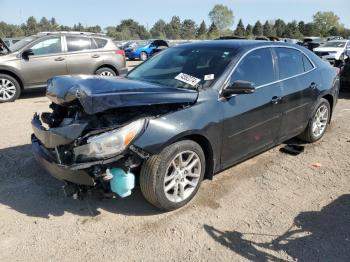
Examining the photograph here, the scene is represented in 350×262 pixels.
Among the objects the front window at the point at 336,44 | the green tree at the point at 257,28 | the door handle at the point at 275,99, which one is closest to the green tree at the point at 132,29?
the green tree at the point at 257,28

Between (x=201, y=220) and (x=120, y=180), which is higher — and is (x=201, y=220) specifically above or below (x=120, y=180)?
below

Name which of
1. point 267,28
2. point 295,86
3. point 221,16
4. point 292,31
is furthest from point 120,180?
point 221,16

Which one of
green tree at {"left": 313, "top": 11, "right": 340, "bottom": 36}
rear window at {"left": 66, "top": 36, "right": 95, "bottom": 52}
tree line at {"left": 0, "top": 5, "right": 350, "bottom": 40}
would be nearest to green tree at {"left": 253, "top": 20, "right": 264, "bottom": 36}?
tree line at {"left": 0, "top": 5, "right": 350, "bottom": 40}

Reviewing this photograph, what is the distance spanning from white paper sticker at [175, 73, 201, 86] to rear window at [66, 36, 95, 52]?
6652mm

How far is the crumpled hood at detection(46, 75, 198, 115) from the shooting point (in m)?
3.29

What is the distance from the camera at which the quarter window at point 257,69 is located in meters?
4.25

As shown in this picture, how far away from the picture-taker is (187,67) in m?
4.40

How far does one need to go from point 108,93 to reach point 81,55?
23.6ft

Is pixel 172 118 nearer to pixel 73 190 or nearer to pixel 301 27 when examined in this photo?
pixel 73 190

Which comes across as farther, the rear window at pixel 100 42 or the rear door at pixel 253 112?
the rear window at pixel 100 42

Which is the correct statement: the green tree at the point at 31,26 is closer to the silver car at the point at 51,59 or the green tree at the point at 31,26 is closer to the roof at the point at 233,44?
the silver car at the point at 51,59

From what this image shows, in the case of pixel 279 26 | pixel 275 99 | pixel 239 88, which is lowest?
pixel 275 99

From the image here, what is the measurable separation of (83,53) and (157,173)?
24.7ft

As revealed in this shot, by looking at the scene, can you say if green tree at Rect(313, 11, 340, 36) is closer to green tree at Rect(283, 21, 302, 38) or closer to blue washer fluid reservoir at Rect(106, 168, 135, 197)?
green tree at Rect(283, 21, 302, 38)
